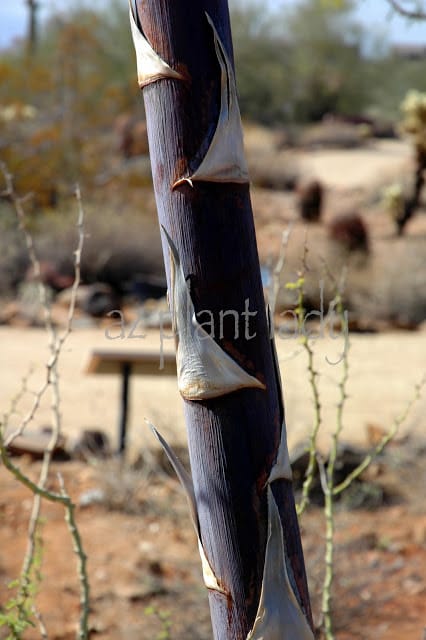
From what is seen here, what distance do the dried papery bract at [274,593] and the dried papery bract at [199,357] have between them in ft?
0.50

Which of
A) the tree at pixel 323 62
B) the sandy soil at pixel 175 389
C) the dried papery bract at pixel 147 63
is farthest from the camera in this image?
the tree at pixel 323 62

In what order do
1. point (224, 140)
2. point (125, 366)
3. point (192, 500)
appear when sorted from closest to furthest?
point (224, 140) → point (192, 500) → point (125, 366)

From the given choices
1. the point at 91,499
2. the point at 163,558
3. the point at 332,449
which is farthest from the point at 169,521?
the point at 332,449

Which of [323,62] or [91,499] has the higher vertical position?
[323,62]

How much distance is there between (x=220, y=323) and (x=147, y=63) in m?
0.35

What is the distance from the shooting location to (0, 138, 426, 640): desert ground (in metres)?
3.73

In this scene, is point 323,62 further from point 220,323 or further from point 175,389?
point 220,323

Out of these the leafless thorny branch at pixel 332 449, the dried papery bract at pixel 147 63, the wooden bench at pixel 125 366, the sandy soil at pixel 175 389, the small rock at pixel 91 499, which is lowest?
the sandy soil at pixel 175 389

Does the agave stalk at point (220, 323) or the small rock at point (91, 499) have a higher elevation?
the agave stalk at point (220, 323)

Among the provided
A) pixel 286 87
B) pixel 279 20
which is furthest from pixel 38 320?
pixel 279 20

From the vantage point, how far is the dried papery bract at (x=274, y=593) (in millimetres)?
1209

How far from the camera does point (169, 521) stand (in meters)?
4.82

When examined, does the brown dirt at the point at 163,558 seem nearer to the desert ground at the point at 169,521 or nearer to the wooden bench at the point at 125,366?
the desert ground at the point at 169,521

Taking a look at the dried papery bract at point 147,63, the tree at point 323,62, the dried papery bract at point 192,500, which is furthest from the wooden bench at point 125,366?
the tree at point 323,62
